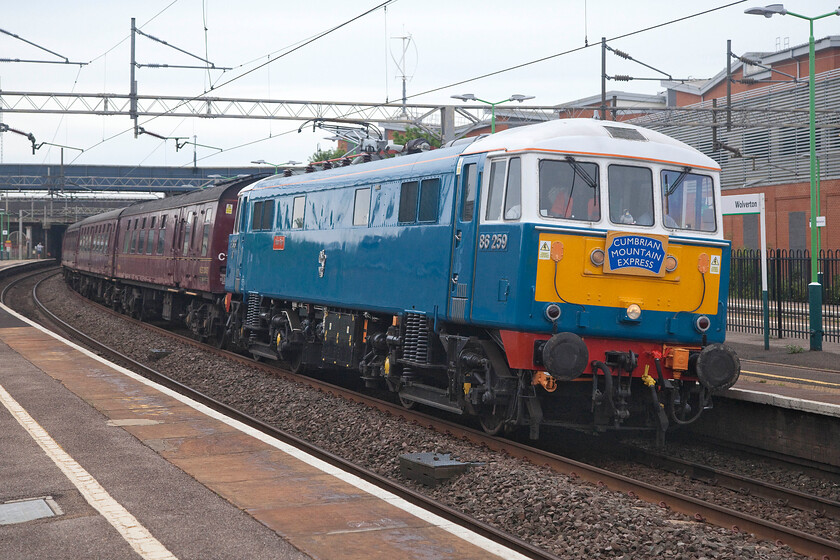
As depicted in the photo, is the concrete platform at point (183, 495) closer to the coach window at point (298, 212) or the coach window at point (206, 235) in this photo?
the coach window at point (298, 212)

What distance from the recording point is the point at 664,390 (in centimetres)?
1076

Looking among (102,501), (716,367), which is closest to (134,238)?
(716,367)

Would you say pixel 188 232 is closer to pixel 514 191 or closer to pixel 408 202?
pixel 408 202

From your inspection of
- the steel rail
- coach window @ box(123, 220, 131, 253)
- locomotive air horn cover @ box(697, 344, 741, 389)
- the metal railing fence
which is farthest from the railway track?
coach window @ box(123, 220, 131, 253)

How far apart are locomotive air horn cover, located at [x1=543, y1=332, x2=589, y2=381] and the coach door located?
58.8 inches

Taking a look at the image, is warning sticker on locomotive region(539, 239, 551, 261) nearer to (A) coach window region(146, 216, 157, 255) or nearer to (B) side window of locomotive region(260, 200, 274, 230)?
(B) side window of locomotive region(260, 200, 274, 230)

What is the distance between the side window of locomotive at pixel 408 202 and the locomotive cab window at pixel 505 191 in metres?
1.93

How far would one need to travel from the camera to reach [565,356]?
390 inches

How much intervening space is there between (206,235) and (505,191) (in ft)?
44.6

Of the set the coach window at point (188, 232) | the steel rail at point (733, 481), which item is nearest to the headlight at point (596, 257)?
the steel rail at point (733, 481)

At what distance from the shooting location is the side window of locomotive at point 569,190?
10.4 metres

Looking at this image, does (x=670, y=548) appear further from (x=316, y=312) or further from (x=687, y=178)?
(x=316, y=312)

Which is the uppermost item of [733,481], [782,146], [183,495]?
[782,146]

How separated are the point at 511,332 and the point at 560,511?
2712 millimetres
